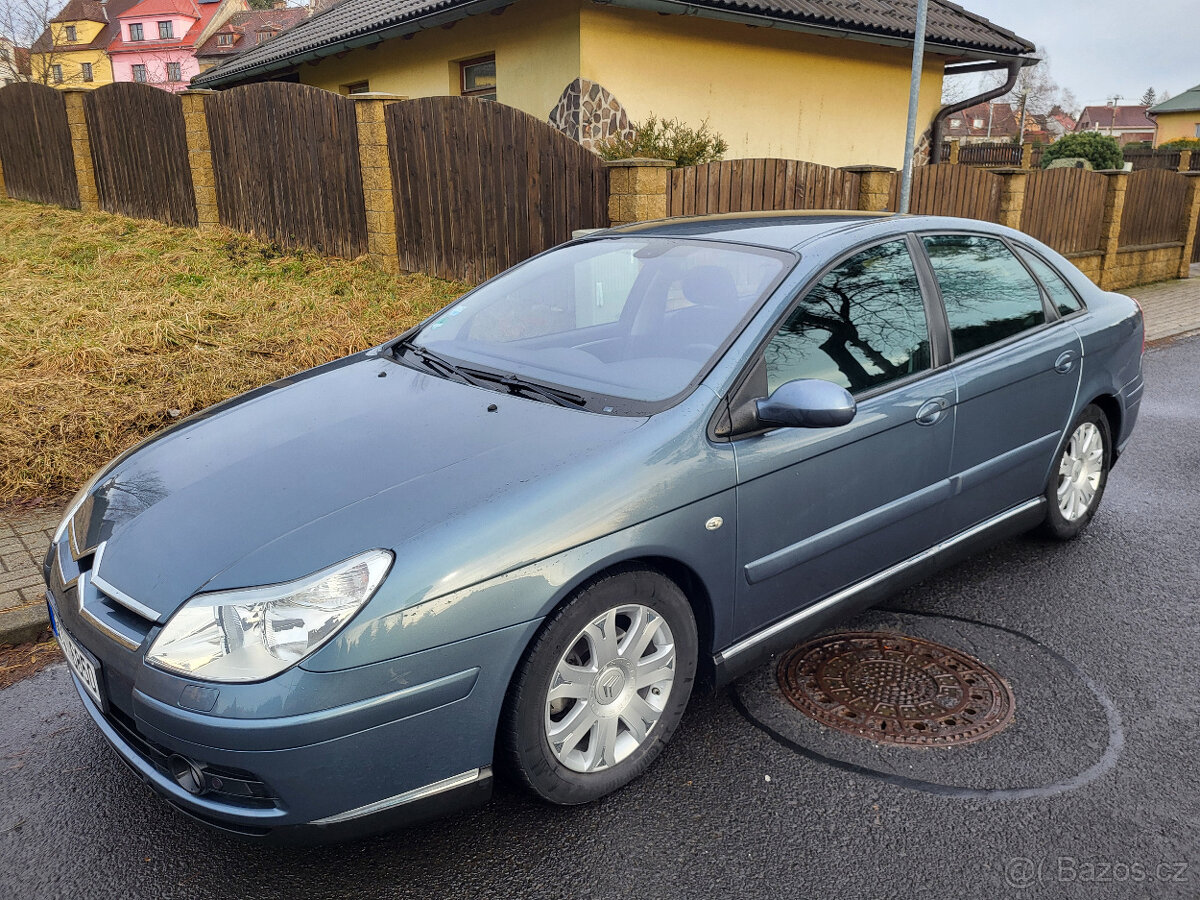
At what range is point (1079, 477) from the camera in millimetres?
4516

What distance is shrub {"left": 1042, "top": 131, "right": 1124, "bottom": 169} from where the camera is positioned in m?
27.4

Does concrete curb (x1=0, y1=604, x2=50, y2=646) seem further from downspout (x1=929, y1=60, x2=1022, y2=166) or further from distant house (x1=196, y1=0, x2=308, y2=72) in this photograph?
distant house (x1=196, y1=0, x2=308, y2=72)

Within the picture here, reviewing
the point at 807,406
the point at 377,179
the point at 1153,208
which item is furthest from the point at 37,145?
the point at 1153,208

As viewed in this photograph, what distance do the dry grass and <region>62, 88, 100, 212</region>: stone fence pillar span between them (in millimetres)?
2802

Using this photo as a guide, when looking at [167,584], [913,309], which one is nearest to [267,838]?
[167,584]

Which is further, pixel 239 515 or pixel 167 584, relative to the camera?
pixel 239 515

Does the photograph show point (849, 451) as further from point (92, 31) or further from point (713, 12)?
point (92, 31)

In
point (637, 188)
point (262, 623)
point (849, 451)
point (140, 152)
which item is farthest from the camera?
point (140, 152)

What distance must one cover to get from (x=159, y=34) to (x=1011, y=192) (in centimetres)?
8034

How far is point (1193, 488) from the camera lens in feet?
17.9

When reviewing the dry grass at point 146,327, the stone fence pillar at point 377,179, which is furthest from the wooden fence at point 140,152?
the stone fence pillar at point 377,179

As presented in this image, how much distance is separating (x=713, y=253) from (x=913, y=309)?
797 millimetres

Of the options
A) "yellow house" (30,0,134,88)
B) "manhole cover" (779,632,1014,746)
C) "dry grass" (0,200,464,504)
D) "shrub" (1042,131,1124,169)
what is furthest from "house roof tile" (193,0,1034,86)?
"yellow house" (30,0,134,88)

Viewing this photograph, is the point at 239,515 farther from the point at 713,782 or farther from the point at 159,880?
the point at 713,782
